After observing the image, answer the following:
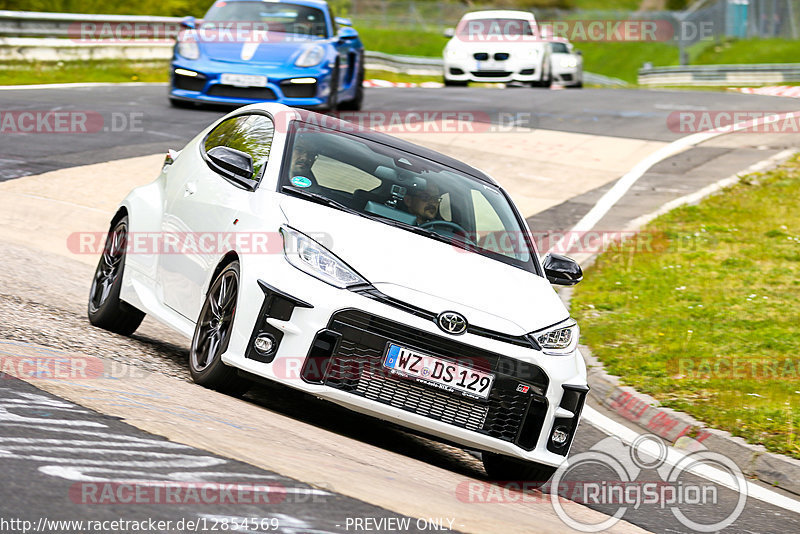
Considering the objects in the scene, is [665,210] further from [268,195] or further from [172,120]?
[268,195]

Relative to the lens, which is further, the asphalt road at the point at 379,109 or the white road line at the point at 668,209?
the asphalt road at the point at 379,109

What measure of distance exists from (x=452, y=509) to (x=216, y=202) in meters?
2.62

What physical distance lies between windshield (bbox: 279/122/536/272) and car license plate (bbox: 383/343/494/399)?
3.53 feet

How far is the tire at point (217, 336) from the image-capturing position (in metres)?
6.11

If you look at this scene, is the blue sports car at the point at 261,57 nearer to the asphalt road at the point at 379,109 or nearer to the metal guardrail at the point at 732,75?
the asphalt road at the point at 379,109

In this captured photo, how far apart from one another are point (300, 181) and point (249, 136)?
30.0 inches

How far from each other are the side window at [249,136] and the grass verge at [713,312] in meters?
3.31

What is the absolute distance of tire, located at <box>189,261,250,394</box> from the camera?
6.11 m

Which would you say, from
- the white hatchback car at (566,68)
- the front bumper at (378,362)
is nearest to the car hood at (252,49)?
the front bumper at (378,362)

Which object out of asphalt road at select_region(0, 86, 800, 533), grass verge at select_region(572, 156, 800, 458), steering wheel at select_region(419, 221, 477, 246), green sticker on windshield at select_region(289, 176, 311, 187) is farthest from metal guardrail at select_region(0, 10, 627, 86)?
steering wheel at select_region(419, 221, 477, 246)

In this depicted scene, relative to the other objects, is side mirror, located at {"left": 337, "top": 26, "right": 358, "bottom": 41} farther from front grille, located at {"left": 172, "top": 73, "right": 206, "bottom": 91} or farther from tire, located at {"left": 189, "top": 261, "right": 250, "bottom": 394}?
tire, located at {"left": 189, "top": 261, "right": 250, "bottom": 394}

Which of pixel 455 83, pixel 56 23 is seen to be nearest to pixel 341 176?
pixel 56 23

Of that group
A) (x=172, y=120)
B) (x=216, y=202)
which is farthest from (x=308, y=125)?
(x=172, y=120)

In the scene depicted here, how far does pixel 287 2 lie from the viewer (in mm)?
19219
